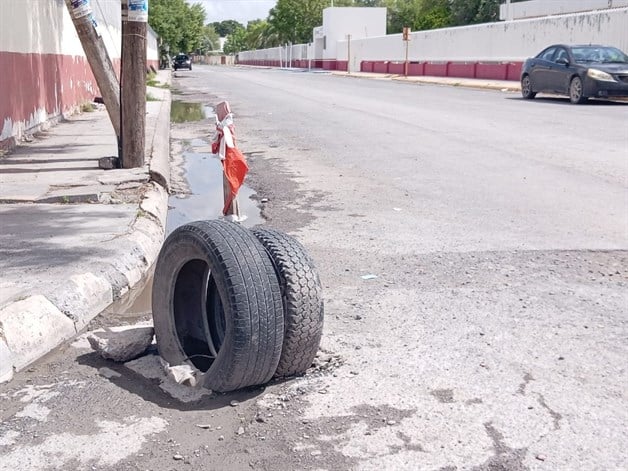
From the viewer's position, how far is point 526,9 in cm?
5762

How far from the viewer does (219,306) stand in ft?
13.7

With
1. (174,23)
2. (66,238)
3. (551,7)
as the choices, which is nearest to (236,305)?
(66,238)

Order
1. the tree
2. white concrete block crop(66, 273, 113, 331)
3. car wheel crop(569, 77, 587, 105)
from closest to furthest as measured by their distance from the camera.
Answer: white concrete block crop(66, 273, 113, 331)
car wheel crop(569, 77, 587, 105)
the tree

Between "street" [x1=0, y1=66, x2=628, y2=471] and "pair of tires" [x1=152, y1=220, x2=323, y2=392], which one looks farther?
"pair of tires" [x1=152, y1=220, x2=323, y2=392]

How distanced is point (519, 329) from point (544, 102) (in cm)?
1784

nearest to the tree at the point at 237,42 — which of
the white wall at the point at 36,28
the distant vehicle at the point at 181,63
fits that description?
the distant vehicle at the point at 181,63

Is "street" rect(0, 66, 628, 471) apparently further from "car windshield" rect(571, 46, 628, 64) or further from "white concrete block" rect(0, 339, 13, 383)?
"car windshield" rect(571, 46, 628, 64)

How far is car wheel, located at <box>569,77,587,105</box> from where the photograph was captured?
2000 cm

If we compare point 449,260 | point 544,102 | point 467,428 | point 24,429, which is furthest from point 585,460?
point 544,102

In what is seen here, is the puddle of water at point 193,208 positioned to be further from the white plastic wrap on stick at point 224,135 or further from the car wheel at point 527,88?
the car wheel at point 527,88

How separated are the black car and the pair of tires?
1736cm

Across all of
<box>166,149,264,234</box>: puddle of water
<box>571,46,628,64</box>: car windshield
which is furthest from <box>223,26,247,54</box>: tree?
<box>166,149,264,234</box>: puddle of water

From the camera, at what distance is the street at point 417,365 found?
10.8ft

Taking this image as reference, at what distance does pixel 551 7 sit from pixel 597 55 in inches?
1488
